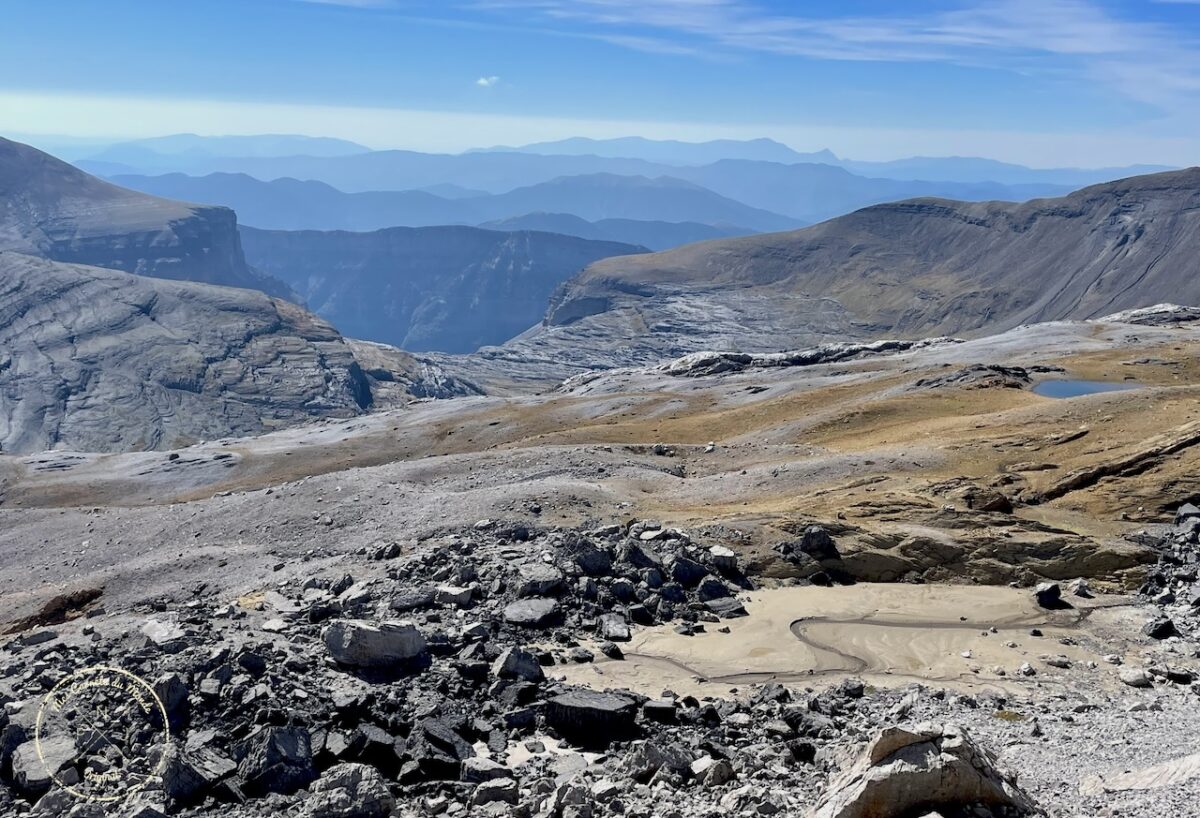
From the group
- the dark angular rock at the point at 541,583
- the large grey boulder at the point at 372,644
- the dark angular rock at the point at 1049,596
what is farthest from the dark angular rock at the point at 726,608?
the dark angular rock at the point at 1049,596

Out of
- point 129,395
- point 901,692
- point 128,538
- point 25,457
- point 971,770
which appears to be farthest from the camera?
point 129,395

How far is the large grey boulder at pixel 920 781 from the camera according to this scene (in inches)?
517

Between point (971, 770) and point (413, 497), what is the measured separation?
2867cm

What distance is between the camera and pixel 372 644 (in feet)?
66.3

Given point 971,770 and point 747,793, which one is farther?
point 747,793

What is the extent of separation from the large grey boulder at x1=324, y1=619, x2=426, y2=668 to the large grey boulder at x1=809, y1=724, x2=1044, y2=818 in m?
9.36

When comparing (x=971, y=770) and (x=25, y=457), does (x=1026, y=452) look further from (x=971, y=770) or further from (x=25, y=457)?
(x=25, y=457)

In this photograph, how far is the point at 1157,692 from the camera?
20.7m

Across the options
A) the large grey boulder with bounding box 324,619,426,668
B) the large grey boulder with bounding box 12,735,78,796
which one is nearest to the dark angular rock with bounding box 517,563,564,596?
the large grey boulder with bounding box 324,619,426,668

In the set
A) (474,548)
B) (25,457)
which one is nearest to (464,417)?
(25,457)

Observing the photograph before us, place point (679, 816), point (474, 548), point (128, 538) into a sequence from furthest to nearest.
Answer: point (128, 538), point (474, 548), point (679, 816)

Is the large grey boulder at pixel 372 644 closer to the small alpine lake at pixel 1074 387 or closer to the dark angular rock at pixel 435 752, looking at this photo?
the dark angular rock at pixel 435 752

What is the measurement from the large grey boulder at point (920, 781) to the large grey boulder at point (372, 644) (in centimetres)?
936

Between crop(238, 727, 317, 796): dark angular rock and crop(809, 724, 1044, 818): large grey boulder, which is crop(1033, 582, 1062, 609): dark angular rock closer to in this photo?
crop(809, 724, 1044, 818): large grey boulder
